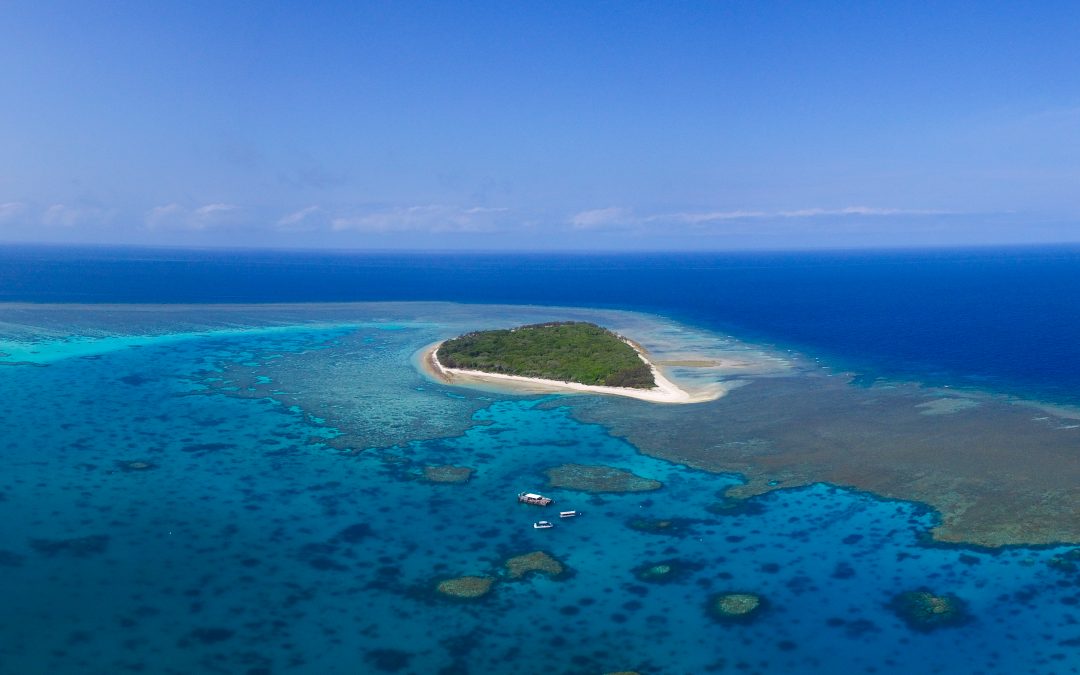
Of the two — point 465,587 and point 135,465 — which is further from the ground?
point 135,465

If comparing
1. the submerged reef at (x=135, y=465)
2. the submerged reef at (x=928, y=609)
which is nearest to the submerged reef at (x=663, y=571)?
the submerged reef at (x=928, y=609)

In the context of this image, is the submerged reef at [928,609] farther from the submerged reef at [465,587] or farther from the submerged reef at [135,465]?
the submerged reef at [135,465]

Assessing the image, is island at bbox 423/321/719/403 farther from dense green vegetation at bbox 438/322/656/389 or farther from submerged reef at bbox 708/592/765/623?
submerged reef at bbox 708/592/765/623

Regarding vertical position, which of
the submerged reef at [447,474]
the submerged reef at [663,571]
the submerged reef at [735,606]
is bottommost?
the submerged reef at [735,606]

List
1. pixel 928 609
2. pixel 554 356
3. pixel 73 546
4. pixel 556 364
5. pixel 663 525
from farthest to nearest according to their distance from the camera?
1. pixel 554 356
2. pixel 556 364
3. pixel 663 525
4. pixel 73 546
5. pixel 928 609

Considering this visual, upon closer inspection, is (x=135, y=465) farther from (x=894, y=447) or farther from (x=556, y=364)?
(x=894, y=447)

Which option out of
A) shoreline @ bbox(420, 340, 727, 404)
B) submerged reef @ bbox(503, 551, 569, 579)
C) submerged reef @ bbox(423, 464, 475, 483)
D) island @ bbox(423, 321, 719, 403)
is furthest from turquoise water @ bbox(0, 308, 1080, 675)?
island @ bbox(423, 321, 719, 403)

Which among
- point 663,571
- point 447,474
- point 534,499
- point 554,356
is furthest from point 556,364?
point 663,571
